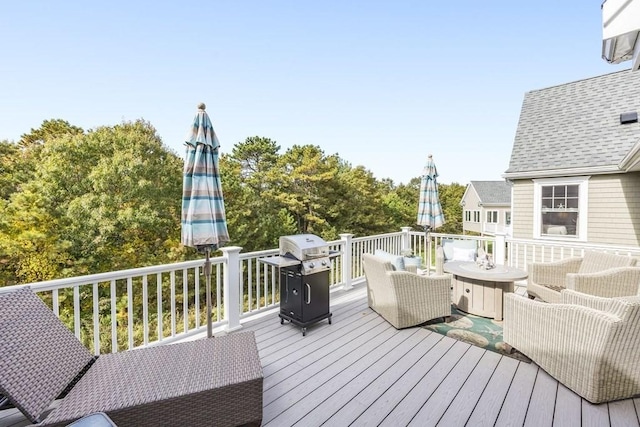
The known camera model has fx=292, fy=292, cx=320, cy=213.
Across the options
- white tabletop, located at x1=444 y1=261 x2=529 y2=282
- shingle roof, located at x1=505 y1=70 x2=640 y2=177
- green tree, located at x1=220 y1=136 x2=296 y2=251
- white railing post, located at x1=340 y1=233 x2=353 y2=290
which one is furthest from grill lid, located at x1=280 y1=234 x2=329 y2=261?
green tree, located at x1=220 y1=136 x2=296 y2=251

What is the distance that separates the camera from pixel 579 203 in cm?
688

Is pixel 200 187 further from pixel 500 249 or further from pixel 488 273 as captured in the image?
pixel 500 249

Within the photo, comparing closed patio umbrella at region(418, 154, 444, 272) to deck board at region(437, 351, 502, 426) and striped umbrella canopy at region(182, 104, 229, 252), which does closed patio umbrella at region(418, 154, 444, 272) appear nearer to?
deck board at region(437, 351, 502, 426)

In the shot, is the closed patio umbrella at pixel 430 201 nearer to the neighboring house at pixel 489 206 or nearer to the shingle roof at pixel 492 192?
the neighboring house at pixel 489 206

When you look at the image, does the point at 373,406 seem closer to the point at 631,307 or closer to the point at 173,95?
the point at 631,307

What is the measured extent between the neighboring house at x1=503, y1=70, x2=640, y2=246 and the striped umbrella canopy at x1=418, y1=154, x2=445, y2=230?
150 inches

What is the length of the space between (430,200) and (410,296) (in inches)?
96.5

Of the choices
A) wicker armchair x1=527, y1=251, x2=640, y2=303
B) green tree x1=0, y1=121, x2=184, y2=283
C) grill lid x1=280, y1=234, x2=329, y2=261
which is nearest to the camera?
wicker armchair x1=527, y1=251, x2=640, y2=303

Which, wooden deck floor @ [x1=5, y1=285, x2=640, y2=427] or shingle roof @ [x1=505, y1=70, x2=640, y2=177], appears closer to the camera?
wooden deck floor @ [x1=5, y1=285, x2=640, y2=427]

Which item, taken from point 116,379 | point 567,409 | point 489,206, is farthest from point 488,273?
point 489,206

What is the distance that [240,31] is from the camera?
6.55 metres

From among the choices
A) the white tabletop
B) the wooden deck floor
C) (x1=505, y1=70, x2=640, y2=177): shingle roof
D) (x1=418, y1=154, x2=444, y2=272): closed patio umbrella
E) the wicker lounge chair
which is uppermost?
(x1=505, y1=70, x2=640, y2=177): shingle roof

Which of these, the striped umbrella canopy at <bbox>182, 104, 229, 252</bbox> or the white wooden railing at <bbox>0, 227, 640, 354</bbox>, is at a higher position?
the striped umbrella canopy at <bbox>182, 104, 229, 252</bbox>

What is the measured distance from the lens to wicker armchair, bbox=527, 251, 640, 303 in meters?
3.29
